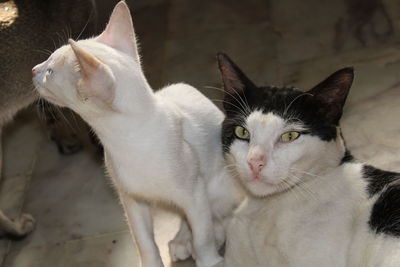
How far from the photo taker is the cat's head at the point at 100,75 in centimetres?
143

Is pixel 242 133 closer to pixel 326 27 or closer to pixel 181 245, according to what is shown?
pixel 181 245

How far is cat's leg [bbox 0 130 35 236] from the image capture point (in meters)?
2.22

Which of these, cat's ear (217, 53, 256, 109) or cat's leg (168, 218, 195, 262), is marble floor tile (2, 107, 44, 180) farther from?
cat's ear (217, 53, 256, 109)

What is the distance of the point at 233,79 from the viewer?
178 cm

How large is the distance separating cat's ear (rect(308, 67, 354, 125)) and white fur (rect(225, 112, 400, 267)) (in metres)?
0.09

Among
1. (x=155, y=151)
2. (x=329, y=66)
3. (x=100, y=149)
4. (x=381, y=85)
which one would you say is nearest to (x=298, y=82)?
(x=329, y=66)

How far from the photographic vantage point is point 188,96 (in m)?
1.99

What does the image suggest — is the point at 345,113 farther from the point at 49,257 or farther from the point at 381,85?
the point at 49,257

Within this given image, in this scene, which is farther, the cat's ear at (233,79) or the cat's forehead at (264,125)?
the cat's ear at (233,79)

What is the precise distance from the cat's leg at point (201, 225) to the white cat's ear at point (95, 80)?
18.3 inches

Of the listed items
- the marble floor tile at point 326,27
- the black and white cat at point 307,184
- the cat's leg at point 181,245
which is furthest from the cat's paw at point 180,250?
the marble floor tile at point 326,27

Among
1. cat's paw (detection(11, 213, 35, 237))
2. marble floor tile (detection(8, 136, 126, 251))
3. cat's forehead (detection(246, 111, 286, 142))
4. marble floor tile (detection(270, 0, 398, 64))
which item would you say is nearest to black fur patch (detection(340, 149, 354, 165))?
cat's forehead (detection(246, 111, 286, 142))

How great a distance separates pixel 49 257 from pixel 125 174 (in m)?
0.72

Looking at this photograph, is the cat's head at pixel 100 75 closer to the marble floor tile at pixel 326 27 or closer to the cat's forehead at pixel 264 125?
the cat's forehead at pixel 264 125
